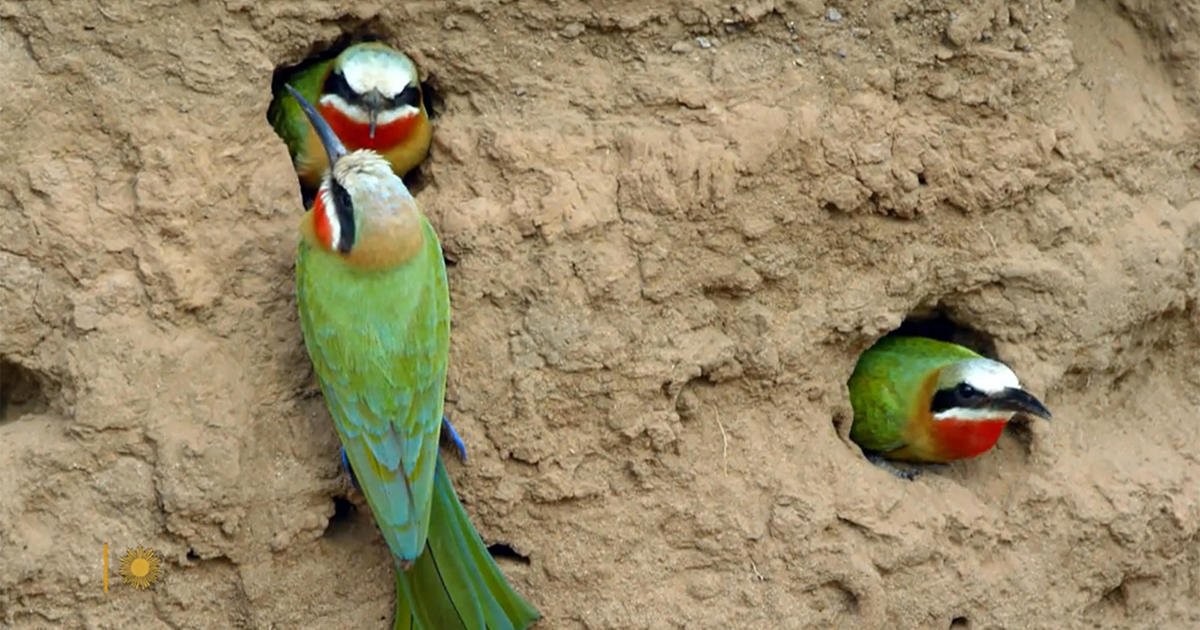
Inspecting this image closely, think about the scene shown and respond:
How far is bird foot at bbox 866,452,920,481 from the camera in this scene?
12.7ft

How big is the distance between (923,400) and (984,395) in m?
0.23

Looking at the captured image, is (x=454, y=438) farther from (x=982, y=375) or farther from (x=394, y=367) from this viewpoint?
(x=982, y=375)

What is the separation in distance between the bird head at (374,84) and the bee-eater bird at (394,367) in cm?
19

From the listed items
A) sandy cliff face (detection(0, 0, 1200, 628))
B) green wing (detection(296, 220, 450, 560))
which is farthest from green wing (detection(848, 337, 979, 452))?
green wing (detection(296, 220, 450, 560))

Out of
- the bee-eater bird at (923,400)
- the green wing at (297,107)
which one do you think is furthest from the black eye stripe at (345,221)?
the bee-eater bird at (923,400)

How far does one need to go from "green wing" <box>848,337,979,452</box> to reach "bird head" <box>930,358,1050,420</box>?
0.30 ft

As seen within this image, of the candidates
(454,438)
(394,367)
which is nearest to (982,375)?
(454,438)

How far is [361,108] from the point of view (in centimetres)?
357

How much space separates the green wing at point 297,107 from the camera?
363 cm

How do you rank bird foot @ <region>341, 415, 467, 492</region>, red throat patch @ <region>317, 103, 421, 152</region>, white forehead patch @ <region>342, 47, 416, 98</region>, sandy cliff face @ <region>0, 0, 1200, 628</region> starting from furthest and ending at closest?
red throat patch @ <region>317, 103, 421, 152</region> < white forehead patch @ <region>342, 47, 416, 98</region> < bird foot @ <region>341, 415, 467, 492</region> < sandy cliff face @ <region>0, 0, 1200, 628</region>

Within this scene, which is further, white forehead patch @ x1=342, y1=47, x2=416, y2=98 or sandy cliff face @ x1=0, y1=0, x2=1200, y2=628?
white forehead patch @ x1=342, y1=47, x2=416, y2=98

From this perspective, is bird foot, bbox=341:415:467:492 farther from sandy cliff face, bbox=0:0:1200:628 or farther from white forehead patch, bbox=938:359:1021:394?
white forehead patch, bbox=938:359:1021:394

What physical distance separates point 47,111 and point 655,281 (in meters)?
1.16

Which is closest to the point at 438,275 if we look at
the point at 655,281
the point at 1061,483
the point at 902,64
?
the point at 655,281
